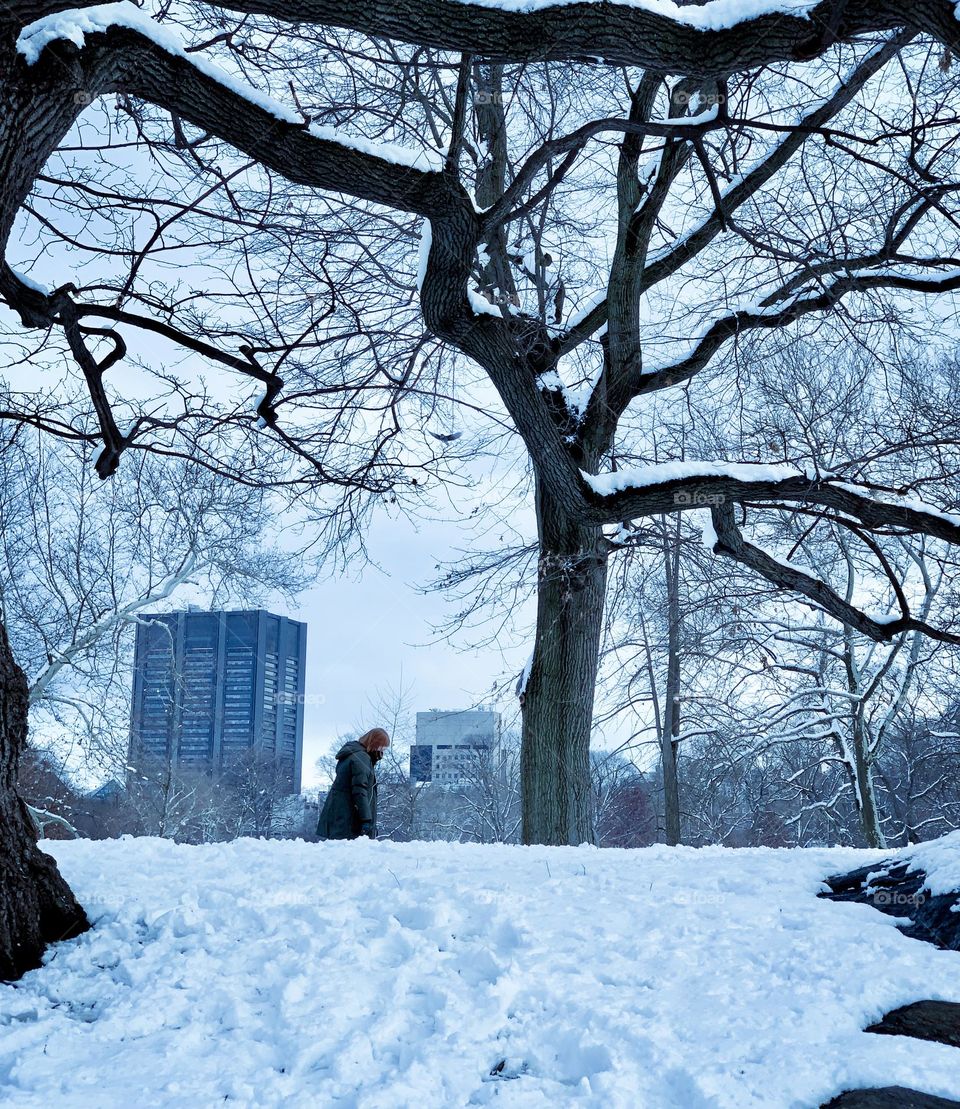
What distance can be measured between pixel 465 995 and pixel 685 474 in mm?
4381

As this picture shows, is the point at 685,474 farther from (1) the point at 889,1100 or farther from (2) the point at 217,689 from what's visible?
(2) the point at 217,689

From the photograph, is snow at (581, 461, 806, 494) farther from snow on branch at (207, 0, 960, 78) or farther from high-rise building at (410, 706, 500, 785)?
high-rise building at (410, 706, 500, 785)

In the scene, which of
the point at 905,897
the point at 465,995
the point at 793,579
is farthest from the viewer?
the point at 793,579

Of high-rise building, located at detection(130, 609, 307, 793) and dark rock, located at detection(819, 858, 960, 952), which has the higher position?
high-rise building, located at detection(130, 609, 307, 793)

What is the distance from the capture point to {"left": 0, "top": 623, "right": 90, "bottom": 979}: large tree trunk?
3643mm

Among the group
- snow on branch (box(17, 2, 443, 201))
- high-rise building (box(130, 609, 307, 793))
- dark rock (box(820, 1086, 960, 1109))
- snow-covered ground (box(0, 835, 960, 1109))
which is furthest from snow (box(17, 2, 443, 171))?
high-rise building (box(130, 609, 307, 793))

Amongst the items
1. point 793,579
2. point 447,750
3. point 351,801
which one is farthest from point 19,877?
point 447,750

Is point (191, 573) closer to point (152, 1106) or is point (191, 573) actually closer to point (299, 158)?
point (299, 158)

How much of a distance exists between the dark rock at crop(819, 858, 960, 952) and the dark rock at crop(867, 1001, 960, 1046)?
59 cm

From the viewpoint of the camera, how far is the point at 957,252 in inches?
310

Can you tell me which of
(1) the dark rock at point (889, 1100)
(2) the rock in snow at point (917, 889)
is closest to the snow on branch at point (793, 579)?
(2) the rock in snow at point (917, 889)

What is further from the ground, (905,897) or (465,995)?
(905,897)

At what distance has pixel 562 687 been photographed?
866 centimetres

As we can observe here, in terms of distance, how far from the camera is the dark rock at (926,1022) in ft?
9.50
